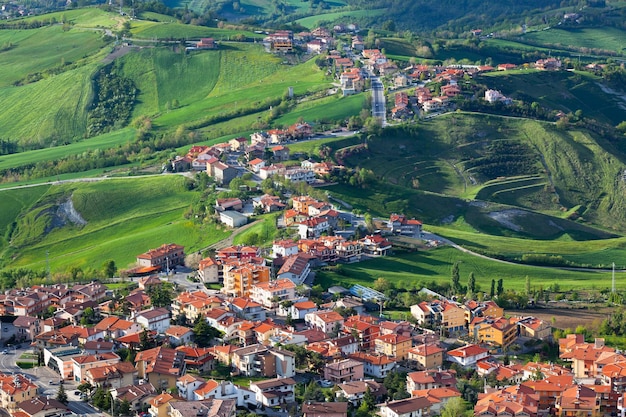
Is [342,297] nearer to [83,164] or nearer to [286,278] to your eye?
[286,278]

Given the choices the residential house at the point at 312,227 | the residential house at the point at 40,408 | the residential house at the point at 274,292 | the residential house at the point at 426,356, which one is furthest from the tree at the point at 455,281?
the residential house at the point at 40,408

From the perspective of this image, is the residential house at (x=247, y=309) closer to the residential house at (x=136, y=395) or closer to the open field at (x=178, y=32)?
the residential house at (x=136, y=395)

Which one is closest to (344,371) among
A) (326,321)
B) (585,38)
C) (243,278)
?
(326,321)

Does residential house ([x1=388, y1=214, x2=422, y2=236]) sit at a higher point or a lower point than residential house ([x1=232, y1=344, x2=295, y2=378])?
lower

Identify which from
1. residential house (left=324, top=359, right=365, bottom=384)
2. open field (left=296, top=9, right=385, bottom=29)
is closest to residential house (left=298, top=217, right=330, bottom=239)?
residential house (left=324, top=359, right=365, bottom=384)

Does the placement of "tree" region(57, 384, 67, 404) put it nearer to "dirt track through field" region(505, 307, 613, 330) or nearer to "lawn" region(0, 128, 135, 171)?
"dirt track through field" region(505, 307, 613, 330)

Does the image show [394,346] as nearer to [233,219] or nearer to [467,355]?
[467,355]
